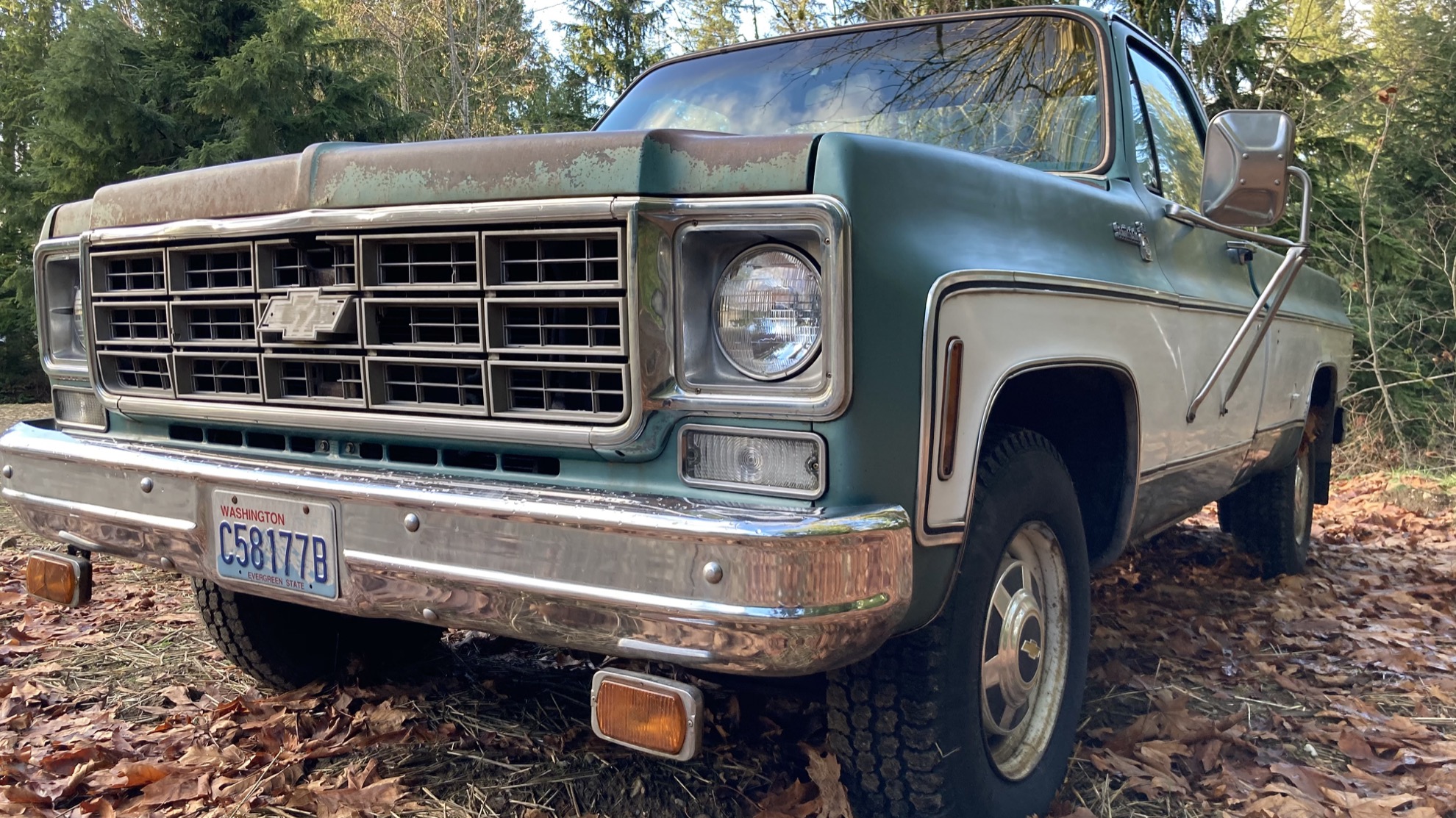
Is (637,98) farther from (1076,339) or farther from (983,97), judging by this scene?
(1076,339)

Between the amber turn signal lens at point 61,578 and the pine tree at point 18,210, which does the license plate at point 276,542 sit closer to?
the amber turn signal lens at point 61,578

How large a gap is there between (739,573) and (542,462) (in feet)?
1.82

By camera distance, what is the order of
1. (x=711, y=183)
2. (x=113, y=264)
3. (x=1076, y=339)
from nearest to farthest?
1. (x=711, y=183)
2. (x=1076, y=339)
3. (x=113, y=264)

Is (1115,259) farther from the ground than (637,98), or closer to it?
closer to it

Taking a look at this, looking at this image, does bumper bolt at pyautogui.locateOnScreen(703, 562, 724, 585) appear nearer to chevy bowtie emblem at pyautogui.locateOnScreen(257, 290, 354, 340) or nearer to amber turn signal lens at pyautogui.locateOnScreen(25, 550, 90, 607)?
chevy bowtie emblem at pyautogui.locateOnScreen(257, 290, 354, 340)

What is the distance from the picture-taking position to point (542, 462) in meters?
2.00

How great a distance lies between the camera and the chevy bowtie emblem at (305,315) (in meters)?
2.12

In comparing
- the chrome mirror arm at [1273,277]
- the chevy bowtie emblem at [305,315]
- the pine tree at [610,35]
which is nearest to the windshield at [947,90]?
the chrome mirror arm at [1273,277]

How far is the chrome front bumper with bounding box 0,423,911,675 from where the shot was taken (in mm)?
1621

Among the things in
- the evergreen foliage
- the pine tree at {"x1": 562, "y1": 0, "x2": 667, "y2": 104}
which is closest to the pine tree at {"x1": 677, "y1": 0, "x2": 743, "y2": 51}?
the evergreen foliage

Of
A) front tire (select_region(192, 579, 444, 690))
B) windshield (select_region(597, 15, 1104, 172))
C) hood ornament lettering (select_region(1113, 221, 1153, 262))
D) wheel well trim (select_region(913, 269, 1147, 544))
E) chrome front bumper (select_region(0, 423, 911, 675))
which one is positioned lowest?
front tire (select_region(192, 579, 444, 690))

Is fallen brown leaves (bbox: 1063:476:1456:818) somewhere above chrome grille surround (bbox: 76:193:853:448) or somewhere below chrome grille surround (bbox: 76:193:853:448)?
below

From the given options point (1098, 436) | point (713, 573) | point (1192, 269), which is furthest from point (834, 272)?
point (1192, 269)

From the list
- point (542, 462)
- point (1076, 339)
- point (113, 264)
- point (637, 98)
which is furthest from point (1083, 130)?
point (113, 264)
